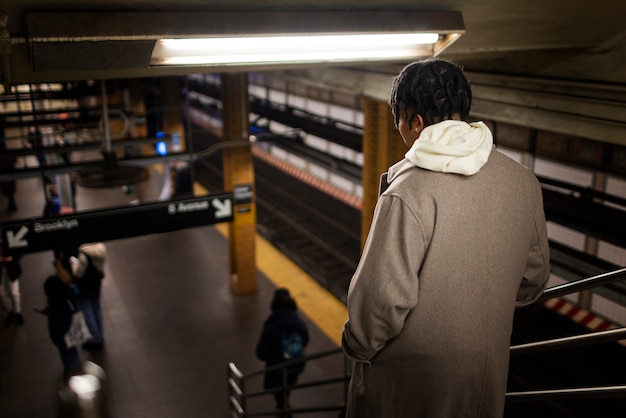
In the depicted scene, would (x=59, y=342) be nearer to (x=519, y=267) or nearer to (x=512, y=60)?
(x=512, y=60)

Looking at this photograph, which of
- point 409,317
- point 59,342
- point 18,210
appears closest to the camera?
point 409,317

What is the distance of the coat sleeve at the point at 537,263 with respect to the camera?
1.68 m

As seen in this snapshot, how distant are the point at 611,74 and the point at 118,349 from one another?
6.55 meters

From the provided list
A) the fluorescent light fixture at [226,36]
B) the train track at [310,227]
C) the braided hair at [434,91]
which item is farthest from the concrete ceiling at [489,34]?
the train track at [310,227]

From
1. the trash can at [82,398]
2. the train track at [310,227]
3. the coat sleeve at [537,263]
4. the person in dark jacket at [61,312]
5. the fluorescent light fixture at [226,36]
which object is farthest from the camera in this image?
the train track at [310,227]

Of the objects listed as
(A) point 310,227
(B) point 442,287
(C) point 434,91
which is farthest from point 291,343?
(A) point 310,227

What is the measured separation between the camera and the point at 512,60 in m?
4.83

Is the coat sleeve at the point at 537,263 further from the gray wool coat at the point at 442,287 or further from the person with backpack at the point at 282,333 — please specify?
the person with backpack at the point at 282,333

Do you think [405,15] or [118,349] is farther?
[118,349]

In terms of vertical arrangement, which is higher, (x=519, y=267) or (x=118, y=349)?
(x=519, y=267)

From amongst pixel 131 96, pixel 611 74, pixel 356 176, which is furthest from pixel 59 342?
pixel 131 96

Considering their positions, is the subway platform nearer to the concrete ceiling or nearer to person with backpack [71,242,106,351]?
person with backpack [71,242,106,351]

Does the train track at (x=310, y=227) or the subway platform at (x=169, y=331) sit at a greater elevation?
the subway platform at (x=169, y=331)

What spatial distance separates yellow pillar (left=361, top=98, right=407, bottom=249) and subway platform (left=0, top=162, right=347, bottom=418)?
205 cm
